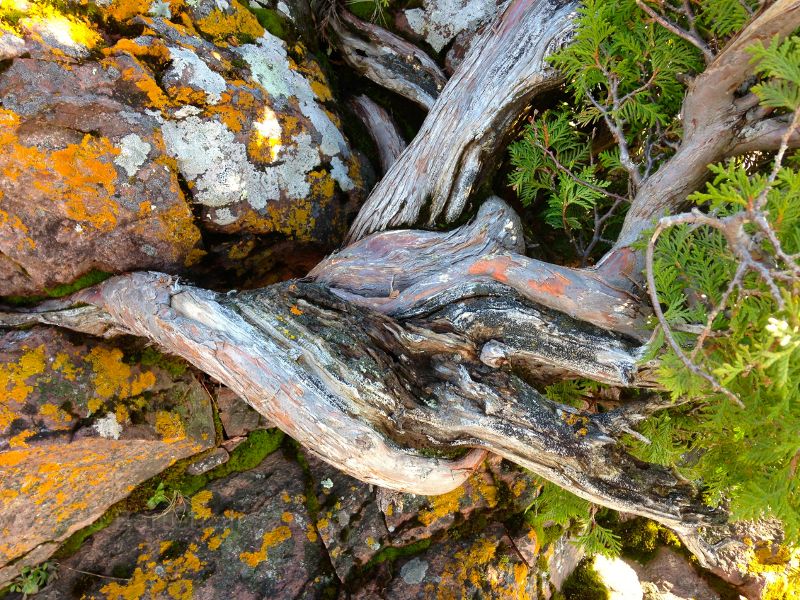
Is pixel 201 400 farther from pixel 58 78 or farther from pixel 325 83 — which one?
pixel 325 83

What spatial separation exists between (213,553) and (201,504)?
0.38 meters

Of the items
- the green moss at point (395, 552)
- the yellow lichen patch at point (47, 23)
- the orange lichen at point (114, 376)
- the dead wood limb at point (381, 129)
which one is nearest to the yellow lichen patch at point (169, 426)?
the orange lichen at point (114, 376)

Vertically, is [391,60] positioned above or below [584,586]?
above

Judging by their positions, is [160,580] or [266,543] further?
[266,543]

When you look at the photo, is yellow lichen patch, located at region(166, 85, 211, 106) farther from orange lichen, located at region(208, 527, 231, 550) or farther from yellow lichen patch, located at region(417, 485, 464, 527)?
yellow lichen patch, located at region(417, 485, 464, 527)

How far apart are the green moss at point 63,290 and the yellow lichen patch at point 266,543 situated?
2085mm

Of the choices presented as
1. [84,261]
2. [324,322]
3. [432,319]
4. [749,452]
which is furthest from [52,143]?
[749,452]

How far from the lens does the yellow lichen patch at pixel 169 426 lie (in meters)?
3.36

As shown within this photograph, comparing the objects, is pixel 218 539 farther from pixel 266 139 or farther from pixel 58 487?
pixel 266 139

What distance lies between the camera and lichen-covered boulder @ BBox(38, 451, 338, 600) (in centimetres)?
312

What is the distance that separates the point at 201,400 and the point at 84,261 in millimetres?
1289

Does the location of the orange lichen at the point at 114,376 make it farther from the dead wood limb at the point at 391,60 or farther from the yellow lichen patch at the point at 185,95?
the dead wood limb at the point at 391,60

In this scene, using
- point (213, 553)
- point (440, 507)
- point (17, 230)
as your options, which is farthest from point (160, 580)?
point (17, 230)

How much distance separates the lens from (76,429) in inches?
121
